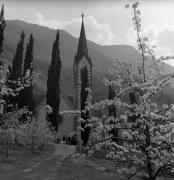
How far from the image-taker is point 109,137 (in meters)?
8.74

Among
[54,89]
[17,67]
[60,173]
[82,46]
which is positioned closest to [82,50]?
[82,46]

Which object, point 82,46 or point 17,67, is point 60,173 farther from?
point 82,46

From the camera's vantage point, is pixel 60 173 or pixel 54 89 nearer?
pixel 60 173

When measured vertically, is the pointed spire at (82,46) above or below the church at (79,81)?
above

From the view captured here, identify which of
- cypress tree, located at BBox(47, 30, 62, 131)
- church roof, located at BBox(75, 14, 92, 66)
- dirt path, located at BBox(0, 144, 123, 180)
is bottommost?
dirt path, located at BBox(0, 144, 123, 180)

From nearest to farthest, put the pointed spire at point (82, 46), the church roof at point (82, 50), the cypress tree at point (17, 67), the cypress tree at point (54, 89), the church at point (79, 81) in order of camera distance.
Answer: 1. the cypress tree at point (54, 89)
2. the cypress tree at point (17, 67)
3. the church at point (79, 81)
4. the church roof at point (82, 50)
5. the pointed spire at point (82, 46)

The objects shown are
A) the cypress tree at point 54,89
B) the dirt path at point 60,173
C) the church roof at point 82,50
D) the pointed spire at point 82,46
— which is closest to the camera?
the dirt path at point 60,173

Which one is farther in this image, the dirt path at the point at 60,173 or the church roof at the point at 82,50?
the church roof at the point at 82,50

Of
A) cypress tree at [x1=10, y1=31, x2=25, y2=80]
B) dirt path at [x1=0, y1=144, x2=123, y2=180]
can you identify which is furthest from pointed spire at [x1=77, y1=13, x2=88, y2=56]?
dirt path at [x1=0, y1=144, x2=123, y2=180]

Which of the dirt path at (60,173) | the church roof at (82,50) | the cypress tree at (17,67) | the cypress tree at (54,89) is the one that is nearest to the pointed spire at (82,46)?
the church roof at (82,50)

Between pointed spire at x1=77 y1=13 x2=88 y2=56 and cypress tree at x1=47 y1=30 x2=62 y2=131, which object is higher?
pointed spire at x1=77 y1=13 x2=88 y2=56

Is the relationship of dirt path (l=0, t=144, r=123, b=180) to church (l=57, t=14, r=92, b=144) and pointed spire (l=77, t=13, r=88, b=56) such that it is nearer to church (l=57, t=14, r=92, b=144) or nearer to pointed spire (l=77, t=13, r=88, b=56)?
church (l=57, t=14, r=92, b=144)

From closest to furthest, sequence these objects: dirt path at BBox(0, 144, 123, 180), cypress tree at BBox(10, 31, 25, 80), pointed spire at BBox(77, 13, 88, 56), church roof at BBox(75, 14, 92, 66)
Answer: dirt path at BBox(0, 144, 123, 180), cypress tree at BBox(10, 31, 25, 80), church roof at BBox(75, 14, 92, 66), pointed spire at BBox(77, 13, 88, 56)

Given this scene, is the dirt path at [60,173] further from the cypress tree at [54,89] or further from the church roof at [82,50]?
the church roof at [82,50]
